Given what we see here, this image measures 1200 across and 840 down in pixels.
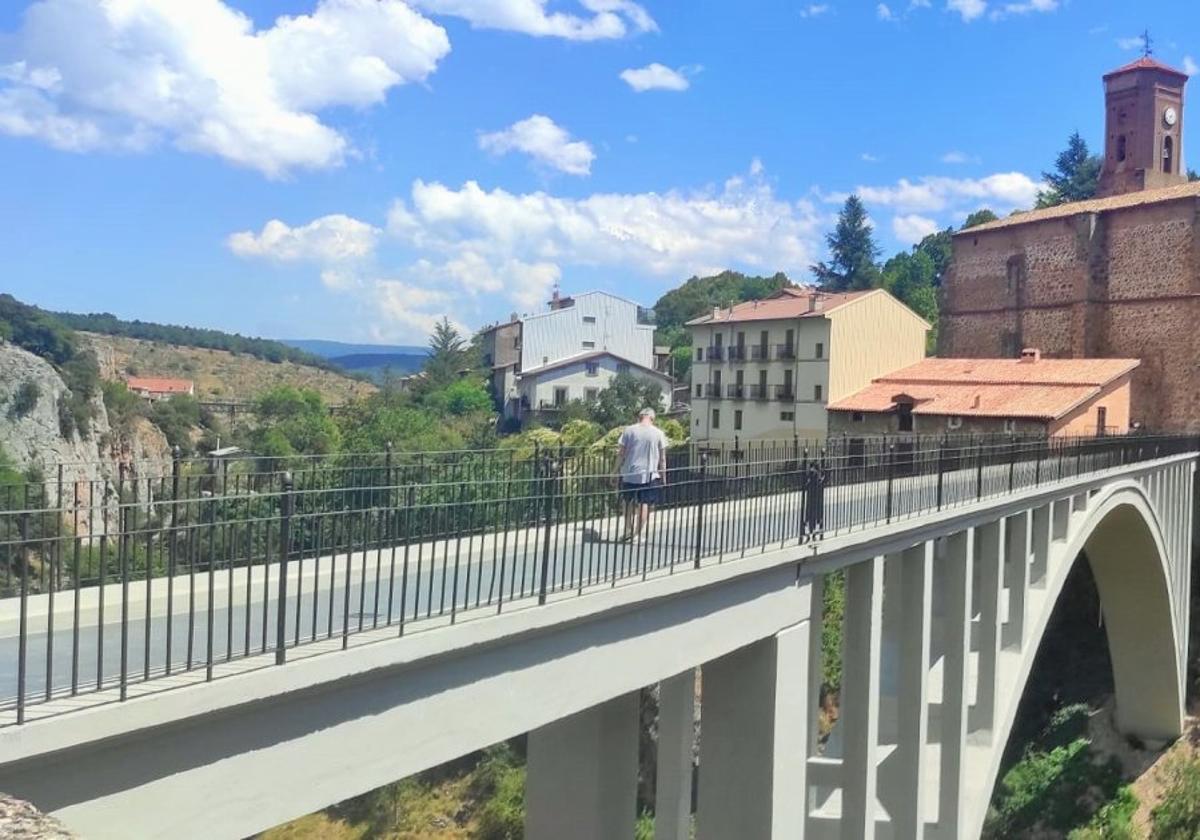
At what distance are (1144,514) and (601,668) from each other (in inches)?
716

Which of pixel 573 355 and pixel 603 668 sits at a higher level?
pixel 573 355

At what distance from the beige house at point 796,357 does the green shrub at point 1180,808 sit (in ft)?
65.2

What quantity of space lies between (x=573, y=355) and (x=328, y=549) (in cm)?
6203

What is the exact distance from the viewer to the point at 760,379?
155 feet

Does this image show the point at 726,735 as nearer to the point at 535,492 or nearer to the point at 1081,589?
the point at 535,492

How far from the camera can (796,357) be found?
44406mm

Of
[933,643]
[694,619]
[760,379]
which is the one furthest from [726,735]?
[760,379]

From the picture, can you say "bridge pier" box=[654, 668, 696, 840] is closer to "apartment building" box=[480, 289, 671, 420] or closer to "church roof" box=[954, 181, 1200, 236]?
"church roof" box=[954, 181, 1200, 236]

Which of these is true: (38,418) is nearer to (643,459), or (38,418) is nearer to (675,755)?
(675,755)

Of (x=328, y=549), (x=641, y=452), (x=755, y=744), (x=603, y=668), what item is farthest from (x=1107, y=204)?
(x=328, y=549)

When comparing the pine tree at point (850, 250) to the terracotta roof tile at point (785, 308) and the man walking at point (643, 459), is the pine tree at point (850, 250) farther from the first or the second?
the man walking at point (643, 459)

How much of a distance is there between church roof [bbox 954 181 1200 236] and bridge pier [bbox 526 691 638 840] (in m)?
35.7

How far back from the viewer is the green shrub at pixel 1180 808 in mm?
22188

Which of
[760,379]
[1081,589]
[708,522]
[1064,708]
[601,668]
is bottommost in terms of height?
[1064,708]
